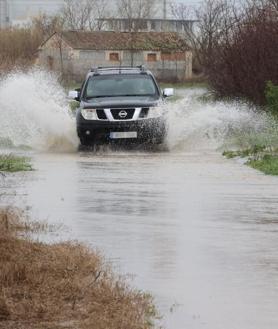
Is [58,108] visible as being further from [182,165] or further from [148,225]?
[148,225]

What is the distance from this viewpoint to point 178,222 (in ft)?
40.9

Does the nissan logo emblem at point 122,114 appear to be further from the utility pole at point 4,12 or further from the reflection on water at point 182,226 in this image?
the utility pole at point 4,12

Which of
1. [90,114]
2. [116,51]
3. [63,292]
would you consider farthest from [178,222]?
[116,51]

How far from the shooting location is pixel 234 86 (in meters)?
30.7

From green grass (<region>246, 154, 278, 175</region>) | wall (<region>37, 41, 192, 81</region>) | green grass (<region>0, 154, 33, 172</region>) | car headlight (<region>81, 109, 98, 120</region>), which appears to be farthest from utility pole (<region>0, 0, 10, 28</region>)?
green grass (<region>246, 154, 278, 175</region>)

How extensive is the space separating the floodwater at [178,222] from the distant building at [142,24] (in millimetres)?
70063

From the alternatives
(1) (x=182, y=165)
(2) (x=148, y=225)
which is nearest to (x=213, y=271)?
(2) (x=148, y=225)

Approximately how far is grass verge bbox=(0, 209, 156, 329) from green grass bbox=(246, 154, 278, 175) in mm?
8194

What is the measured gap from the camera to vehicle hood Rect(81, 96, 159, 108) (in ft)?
78.1

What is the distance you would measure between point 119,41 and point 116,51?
785 mm

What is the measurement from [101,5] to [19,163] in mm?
92342

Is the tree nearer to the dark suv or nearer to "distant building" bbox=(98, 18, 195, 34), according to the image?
"distant building" bbox=(98, 18, 195, 34)

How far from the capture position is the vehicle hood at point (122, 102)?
2381 cm

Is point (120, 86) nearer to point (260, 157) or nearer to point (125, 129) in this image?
point (125, 129)
